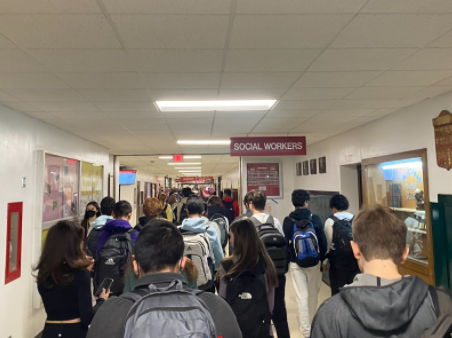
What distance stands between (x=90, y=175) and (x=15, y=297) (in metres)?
2.68

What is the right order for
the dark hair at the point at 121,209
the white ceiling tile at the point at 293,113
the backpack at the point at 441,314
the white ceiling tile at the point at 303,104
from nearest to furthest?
1. the backpack at the point at 441,314
2. the dark hair at the point at 121,209
3. the white ceiling tile at the point at 303,104
4. the white ceiling tile at the point at 293,113

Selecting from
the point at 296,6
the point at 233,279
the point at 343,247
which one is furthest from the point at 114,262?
the point at 296,6

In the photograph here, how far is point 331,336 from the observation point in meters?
1.06

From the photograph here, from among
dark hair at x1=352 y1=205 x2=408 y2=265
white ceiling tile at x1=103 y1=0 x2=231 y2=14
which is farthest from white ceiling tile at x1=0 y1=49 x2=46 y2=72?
dark hair at x1=352 y1=205 x2=408 y2=265

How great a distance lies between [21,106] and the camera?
3.39m

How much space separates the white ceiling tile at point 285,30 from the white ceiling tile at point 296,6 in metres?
0.05

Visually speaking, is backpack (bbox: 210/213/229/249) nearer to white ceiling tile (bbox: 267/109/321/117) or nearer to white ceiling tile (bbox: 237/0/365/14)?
white ceiling tile (bbox: 267/109/321/117)

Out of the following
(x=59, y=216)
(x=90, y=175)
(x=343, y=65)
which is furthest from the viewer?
(x=90, y=175)

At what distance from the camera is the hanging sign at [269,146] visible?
16.7 feet

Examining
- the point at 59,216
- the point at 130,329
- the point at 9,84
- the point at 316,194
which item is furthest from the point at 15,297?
the point at 316,194

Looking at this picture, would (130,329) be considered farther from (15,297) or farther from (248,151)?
(248,151)

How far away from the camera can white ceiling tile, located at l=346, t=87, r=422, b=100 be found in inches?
120

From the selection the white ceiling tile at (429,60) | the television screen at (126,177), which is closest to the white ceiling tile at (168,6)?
the white ceiling tile at (429,60)

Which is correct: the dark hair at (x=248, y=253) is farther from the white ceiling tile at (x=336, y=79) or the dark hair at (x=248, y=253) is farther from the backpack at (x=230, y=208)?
the backpack at (x=230, y=208)
